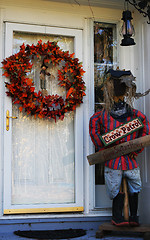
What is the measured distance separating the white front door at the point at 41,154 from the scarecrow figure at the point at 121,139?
52cm

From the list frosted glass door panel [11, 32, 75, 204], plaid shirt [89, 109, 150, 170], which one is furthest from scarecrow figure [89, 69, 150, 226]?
frosted glass door panel [11, 32, 75, 204]

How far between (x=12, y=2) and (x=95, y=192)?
102 inches

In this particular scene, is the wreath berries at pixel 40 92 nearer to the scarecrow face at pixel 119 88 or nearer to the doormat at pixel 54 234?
the scarecrow face at pixel 119 88

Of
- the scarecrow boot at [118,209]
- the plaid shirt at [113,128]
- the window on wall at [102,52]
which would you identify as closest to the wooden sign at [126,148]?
the plaid shirt at [113,128]

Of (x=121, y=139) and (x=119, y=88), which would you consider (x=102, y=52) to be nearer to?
(x=119, y=88)

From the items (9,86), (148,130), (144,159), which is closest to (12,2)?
(9,86)

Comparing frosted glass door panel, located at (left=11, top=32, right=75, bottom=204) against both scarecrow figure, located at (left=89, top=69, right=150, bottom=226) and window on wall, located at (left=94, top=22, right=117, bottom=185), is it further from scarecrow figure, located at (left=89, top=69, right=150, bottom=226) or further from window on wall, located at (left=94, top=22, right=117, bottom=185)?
scarecrow figure, located at (left=89, top=69, right=150, bottom=226)

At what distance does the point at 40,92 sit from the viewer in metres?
4.05

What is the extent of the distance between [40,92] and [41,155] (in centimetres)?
78

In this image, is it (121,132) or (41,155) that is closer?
(121,132)

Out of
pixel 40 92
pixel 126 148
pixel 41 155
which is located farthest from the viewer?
pixel 41 155

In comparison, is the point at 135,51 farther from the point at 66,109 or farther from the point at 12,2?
the point at 12,2

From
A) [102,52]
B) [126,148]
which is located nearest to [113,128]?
[126,148]

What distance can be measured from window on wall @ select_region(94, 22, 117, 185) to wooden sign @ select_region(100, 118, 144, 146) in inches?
29.6
